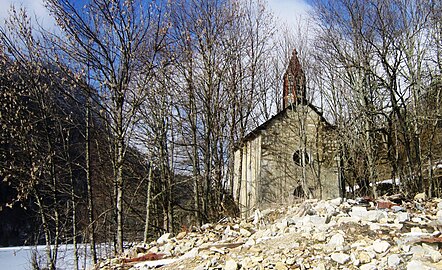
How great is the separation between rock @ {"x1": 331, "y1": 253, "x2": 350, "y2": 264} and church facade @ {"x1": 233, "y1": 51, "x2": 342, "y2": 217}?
12.1 m

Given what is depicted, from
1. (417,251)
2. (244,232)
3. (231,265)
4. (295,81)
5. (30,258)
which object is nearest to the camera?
(417,251)

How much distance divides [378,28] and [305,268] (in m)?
11.8

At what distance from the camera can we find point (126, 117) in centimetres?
788

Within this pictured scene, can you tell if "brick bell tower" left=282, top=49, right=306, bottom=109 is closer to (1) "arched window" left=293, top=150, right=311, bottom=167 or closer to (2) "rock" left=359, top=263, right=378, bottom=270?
(1) "arched window" left=293, top=150, right=311, bottom=167

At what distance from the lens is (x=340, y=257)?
4.13 meters

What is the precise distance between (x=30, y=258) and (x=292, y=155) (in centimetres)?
1096

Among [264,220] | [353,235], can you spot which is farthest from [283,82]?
[353,235]

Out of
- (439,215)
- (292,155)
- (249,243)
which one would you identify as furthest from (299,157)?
(249,243)

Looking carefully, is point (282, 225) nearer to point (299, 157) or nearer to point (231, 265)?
point (231, 265)

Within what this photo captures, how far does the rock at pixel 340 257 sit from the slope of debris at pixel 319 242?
10mm

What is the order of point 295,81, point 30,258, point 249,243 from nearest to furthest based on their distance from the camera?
point 249,243
point 30,258
point 295,81

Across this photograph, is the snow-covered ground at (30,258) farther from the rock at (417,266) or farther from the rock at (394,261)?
the rock at (417,266)

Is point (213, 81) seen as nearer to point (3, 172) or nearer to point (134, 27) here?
point (134, 27)

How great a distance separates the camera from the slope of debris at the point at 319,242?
410cm
